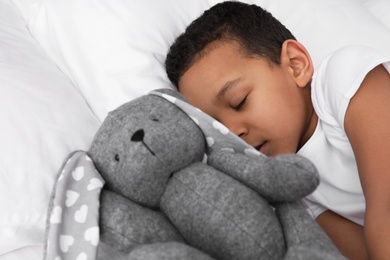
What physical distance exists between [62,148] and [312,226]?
0.49m

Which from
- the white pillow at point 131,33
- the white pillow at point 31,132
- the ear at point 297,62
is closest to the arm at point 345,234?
the ear at point 297,62

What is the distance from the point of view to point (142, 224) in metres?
0.63

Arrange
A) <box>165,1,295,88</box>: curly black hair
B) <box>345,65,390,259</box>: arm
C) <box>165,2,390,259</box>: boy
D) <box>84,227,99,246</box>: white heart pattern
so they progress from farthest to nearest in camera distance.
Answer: <box>165,1,295,88</box>: curly black hair, <box>165,2,390,259</box>: boy, <box>345,65,390,259</box>: arm, <box>84,227,99,246</box>: white heart pattern

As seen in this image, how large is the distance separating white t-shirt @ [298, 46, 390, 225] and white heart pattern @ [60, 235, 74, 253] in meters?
0.48

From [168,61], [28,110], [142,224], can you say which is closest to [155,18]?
[168,61]

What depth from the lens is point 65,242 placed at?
2.14 ft

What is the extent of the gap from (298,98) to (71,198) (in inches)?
20.6

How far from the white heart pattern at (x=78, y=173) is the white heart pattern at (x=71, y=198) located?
2 cm

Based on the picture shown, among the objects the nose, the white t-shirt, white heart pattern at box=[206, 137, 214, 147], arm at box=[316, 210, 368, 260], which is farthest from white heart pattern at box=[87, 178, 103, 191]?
arm at box=[316, 210, 368, 260]

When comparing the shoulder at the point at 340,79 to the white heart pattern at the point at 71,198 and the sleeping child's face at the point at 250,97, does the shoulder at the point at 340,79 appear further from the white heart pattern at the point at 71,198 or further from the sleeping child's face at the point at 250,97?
the white heart pattern at the point at 71,198

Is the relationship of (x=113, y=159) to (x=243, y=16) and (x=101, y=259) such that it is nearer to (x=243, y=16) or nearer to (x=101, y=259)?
(x=101, y=259)

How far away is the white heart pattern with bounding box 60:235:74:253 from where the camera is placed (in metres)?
0.65

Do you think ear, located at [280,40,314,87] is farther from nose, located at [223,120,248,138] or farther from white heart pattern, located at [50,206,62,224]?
white heart pattern, located at [50,206,62,224]

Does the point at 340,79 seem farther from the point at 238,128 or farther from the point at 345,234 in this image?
the point at 345,234
